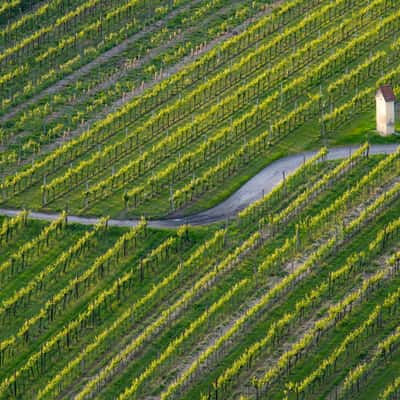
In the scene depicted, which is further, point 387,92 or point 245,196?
point 387,92

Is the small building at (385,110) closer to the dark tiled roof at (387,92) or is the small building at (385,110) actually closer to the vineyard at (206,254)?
the dark tiled roof at (387,92)

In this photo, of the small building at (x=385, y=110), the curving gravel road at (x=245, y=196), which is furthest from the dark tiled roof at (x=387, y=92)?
the curving gravel road at (x=245, y=196)

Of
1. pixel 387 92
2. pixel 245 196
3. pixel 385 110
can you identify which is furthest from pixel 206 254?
pixel 387 92

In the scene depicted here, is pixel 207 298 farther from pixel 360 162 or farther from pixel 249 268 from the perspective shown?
pixel 360 162

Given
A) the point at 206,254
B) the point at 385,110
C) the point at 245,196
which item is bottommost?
the point at 206,254

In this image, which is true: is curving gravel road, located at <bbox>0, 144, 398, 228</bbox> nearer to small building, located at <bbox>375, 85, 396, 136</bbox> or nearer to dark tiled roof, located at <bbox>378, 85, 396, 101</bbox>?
small building, located at <bbox>375, 85, 396, 136</bbox>

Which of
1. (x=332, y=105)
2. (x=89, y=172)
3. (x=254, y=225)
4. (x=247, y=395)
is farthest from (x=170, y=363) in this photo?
(x=332, y=105)

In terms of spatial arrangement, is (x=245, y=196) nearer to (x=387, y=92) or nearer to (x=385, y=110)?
(x=385, y=110)
